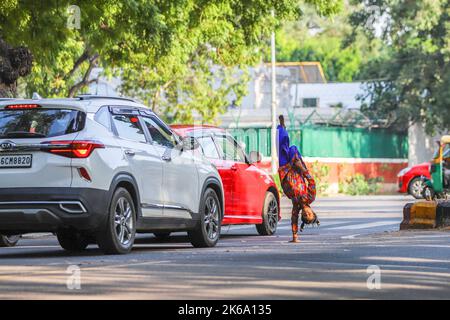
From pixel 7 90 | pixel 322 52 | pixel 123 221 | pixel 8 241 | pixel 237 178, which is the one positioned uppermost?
pixel 322 52

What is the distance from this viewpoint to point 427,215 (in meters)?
20.9

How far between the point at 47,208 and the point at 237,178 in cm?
564

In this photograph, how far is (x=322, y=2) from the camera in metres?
30.6

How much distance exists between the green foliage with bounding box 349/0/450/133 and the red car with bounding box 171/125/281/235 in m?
32.2

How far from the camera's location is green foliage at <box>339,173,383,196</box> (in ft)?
160

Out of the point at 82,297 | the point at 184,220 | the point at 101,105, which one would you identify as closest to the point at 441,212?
the point at 184,220

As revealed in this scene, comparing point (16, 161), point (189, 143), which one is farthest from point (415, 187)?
point (16, 161)

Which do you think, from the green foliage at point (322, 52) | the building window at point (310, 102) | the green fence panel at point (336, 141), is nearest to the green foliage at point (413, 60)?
the green fence panel at point (336, 141)

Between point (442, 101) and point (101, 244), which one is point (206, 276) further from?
point (442, 101)

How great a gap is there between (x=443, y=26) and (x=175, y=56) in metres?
22.0

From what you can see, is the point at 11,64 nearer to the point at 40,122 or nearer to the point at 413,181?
the point at 40,122

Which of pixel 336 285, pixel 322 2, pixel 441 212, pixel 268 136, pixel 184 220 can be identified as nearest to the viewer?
pixel 336 285

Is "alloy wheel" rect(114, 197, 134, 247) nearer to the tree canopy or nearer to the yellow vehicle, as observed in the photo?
the tree canopy

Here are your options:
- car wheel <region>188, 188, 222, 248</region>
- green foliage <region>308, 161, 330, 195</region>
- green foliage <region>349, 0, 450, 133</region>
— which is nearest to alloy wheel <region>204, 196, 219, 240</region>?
car wheel <region>188, 188, 222, 248</region>
